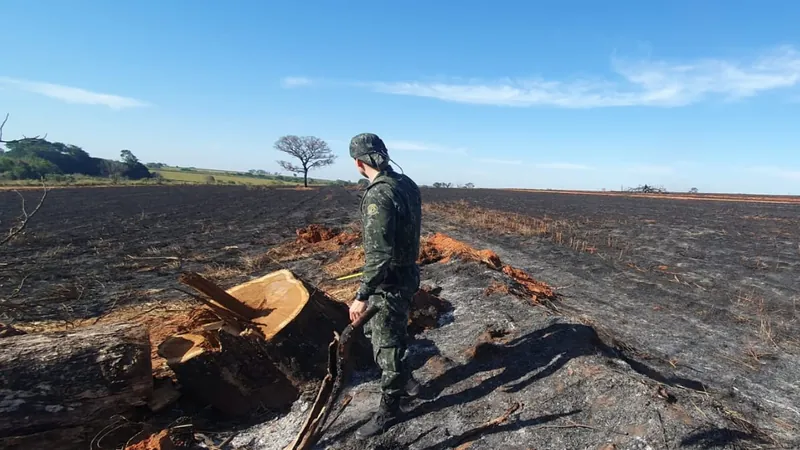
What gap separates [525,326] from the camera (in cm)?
488

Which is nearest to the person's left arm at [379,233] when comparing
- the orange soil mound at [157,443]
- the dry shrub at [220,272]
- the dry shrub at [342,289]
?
the orange soil mound at [157,443]

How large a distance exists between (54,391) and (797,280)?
39.6 ft

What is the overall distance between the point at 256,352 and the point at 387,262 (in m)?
1.60

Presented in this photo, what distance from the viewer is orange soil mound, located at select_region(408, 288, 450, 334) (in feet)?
17.7

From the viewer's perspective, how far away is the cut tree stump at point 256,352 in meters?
3.86

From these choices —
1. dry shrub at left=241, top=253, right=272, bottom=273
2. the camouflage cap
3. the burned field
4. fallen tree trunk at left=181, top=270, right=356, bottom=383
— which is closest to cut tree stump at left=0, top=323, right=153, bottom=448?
the burned field

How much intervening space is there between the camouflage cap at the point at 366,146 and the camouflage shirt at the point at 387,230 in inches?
6.9

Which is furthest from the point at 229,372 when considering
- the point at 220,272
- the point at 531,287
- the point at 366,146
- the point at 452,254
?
the point at 220,272

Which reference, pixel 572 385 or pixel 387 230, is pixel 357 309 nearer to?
pixel 387 230

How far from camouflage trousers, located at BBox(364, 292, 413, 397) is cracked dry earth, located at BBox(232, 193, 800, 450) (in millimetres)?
367

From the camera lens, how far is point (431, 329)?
5395mm

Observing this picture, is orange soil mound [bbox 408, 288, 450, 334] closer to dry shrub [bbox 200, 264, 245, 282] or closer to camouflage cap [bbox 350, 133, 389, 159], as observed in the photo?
camouflage cap [bbox 350, 133, 389, 159]

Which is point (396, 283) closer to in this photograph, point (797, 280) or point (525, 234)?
point (797, 280)

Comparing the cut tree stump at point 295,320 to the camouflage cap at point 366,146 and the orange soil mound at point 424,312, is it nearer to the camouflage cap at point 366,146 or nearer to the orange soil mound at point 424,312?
the orange soil mound at point 424,312
